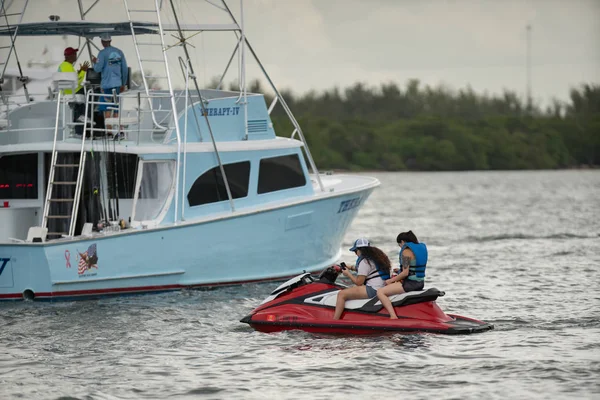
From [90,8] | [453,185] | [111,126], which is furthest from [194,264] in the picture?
[453,185]

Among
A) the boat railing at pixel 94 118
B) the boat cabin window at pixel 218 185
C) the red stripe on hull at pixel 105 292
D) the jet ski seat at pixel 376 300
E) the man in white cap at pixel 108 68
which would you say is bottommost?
the red stripe on hull at pixel 105 292

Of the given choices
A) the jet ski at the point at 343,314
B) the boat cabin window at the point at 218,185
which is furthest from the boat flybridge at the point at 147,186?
the jet ski at the point at 343,314

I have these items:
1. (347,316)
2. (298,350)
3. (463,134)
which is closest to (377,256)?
(347,316)

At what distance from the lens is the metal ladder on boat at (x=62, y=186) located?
777 inches

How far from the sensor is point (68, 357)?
16.0m

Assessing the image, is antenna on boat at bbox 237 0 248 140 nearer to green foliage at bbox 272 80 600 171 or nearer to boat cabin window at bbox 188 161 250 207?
boat cabin window at bbox 188 161 250 207

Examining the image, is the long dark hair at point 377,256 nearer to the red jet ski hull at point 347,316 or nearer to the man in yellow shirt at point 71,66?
the red jet ski hull at point 347,316

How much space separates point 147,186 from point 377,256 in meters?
5.57

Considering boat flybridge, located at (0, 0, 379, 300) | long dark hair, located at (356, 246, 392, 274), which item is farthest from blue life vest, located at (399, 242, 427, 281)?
boat flybridge, located at (0, 0, 379, 300)

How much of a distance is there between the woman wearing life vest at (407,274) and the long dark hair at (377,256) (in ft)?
1.10

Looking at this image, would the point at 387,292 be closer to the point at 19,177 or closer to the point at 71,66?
the point at 19,177

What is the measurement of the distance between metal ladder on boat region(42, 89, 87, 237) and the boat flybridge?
3 cm

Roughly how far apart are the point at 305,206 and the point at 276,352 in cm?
609

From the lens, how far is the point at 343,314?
17.0 m
